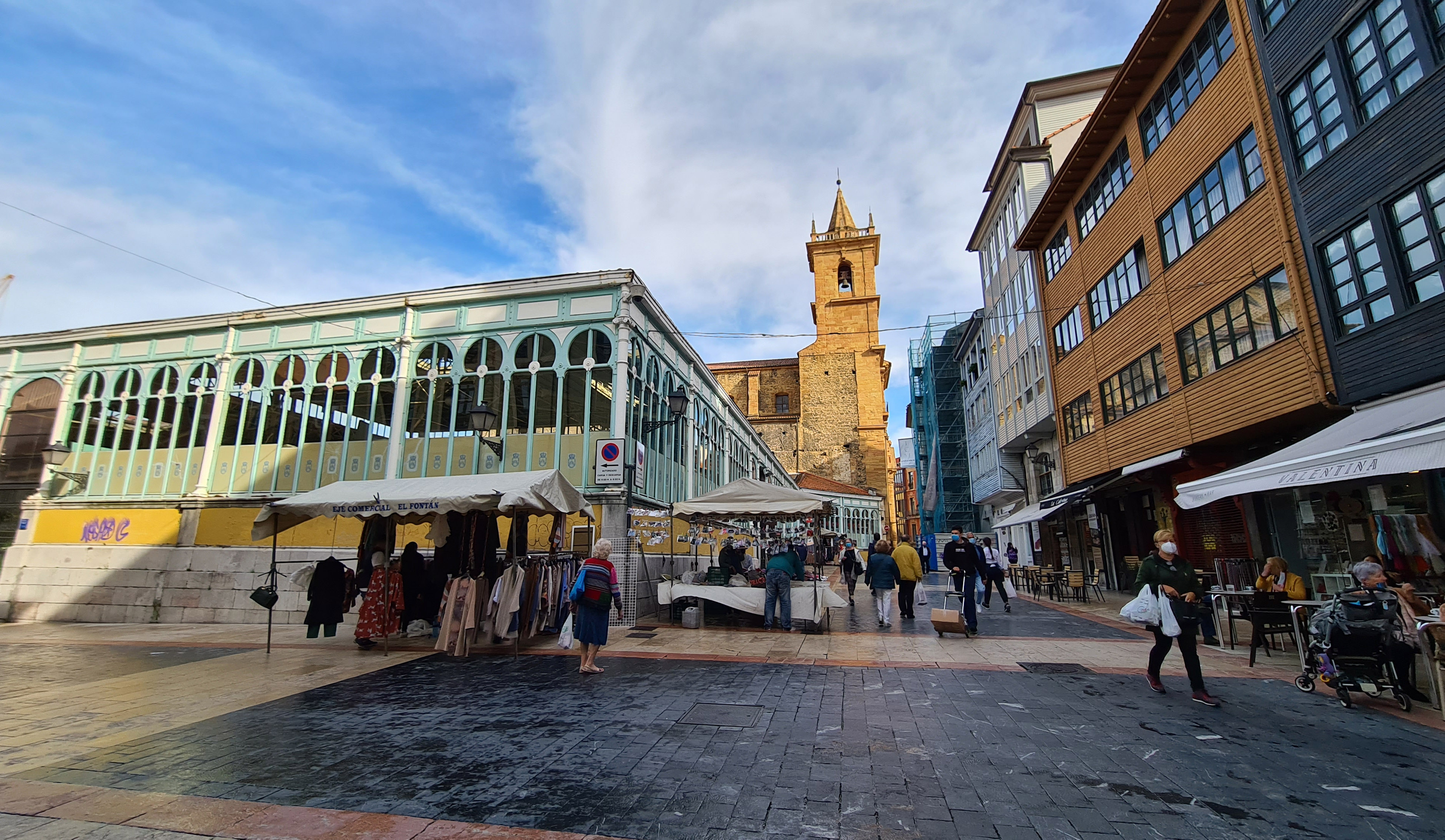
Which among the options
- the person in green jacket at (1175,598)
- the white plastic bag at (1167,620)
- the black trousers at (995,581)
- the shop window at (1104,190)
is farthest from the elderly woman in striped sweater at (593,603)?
the shop window at (1104,190)

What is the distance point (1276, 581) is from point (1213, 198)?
8.74 metres

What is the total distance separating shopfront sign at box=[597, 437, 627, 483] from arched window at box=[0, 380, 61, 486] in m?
16.7

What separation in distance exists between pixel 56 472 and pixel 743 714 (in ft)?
69.4

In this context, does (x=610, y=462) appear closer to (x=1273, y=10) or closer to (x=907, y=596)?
(x=907, y=596)

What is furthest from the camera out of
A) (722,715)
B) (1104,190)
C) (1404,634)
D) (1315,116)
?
(1104,190)

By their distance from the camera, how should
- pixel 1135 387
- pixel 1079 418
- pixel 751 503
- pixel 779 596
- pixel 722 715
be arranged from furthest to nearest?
pixel 1079 418, pixel 1135 387, pixel 751 503, pixel 779 596, pixel 722 715

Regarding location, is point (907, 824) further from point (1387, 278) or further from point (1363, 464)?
point (1387, 278)

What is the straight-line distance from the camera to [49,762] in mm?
4598

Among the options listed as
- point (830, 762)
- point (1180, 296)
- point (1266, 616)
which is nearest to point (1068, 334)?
point (1180, 296)

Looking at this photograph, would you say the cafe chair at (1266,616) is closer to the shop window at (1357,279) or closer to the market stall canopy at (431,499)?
the shop window at (1357,279)

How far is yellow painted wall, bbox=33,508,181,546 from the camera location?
15.3m

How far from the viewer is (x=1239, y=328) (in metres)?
12.6

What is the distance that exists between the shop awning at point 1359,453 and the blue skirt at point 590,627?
8.71 meters

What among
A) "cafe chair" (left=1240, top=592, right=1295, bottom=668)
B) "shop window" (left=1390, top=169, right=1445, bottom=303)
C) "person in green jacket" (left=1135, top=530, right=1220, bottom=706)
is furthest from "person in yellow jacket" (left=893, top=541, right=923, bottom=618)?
"shop window" (left=1390, top=169, right=1445, bottom=303)
